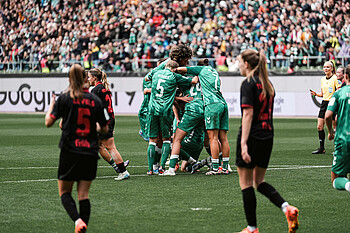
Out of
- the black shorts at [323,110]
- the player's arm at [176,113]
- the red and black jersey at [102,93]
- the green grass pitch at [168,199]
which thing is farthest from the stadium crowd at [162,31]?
the red and black jersey at [102,93]

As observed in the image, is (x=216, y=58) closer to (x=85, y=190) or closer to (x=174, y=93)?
(x=174, y=93)

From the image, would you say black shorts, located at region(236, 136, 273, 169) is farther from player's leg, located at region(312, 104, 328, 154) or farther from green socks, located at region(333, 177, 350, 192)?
player's leg, located at region(312, 104, 328, 154)

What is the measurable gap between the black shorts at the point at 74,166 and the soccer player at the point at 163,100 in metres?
5.05

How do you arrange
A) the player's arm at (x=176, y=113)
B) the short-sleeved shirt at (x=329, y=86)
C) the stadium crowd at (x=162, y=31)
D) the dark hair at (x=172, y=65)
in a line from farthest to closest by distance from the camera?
the stadium crowd at (x=162, y=31) < the short-sleeved shirt at (x=329, y=86) < the player's arm at (x=176, y=113) < the dark hair at (x=172, y=65)

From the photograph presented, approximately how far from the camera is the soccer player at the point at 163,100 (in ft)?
37.4

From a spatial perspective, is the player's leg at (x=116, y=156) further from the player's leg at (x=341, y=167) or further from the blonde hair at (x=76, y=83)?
the blonde hair at (x=76, y=83)

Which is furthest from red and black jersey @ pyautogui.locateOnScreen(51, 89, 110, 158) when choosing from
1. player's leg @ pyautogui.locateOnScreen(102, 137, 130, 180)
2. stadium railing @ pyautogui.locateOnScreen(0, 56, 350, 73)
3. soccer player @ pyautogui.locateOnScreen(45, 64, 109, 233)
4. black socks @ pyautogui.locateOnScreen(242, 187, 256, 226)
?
stadium railing @ pyautogui.locateOnScreen(0, 56, 350, 73)

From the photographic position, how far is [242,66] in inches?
264

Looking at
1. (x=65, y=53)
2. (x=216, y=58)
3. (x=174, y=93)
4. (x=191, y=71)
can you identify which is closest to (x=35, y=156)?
(x=174, y=93)

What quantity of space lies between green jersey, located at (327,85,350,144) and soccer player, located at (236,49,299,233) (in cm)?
118

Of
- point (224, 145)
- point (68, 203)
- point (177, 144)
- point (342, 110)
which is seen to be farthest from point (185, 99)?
point (68, 203)

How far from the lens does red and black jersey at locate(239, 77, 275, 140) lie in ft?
21.4

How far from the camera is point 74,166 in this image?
6.34 m

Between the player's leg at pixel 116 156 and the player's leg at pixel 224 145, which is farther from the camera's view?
the player's leg at pixel 224 145
